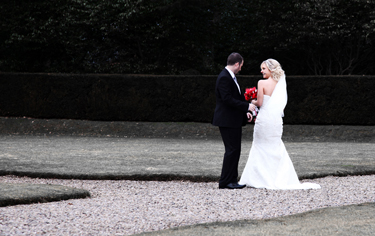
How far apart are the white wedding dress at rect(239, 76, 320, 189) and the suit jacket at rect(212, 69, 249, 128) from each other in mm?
Result: 473

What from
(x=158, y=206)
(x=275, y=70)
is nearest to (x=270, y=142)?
(x=275, y=70)

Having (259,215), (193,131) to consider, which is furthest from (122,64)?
(259,215)

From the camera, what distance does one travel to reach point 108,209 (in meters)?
5.18

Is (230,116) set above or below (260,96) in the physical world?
below

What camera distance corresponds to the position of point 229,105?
6375mm

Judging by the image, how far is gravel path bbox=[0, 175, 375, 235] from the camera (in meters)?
4.50

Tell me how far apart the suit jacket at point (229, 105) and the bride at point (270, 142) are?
0.47 meters

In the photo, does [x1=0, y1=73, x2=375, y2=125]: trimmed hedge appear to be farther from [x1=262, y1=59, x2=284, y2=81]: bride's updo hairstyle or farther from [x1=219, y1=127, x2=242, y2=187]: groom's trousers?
[x1=219, y1=127, x2=242, y2=187]: groom's trousers

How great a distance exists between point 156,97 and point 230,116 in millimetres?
11361

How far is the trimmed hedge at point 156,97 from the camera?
661 inches

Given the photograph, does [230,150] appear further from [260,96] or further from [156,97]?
[156,97]

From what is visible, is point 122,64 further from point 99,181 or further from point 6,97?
point 99,181

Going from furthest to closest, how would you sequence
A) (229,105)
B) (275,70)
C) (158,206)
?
(275,70) → (229,105) → (158,206)

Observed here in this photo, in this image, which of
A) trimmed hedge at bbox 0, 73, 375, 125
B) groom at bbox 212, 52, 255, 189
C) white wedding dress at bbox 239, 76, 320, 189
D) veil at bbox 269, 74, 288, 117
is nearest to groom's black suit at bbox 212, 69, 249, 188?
groom at bbox 212, 52, 255, 189
